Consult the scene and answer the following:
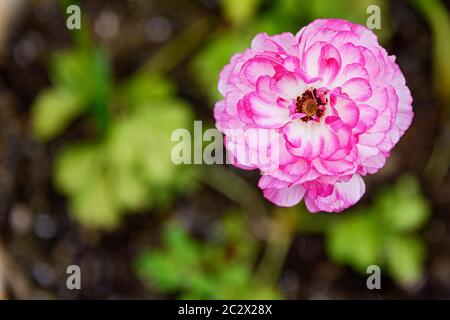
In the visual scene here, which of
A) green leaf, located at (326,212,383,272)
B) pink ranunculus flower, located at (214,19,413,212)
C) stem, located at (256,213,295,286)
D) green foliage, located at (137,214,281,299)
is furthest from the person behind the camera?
stem, located at (256,213,295,286)

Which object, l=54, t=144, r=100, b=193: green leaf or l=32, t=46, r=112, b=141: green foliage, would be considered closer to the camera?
l=32, t=46, r=112, b=141: green foliage

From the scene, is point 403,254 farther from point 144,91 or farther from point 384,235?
point 144,91

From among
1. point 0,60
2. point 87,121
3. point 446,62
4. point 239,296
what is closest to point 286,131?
point 239,296

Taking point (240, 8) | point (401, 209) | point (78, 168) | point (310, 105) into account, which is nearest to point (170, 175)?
point (78, 168)

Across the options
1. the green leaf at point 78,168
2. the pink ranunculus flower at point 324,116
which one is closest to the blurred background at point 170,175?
the green leaf at point 78,168

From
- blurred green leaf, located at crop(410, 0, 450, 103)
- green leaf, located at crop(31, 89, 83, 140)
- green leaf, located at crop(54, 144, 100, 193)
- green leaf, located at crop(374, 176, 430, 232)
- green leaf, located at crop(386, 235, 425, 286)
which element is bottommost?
green leaf, located at crop(386, 235, 425, 286)

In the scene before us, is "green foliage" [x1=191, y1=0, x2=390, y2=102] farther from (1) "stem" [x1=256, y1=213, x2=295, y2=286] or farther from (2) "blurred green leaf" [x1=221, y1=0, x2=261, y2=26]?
(1) "stem" [x1=256, y1=213, x2=295, y2=286]

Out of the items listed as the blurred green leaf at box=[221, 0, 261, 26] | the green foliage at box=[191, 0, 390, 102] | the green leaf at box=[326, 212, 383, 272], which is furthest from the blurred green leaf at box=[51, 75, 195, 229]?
the green leaf at box=[326, 212, 383, 272]
